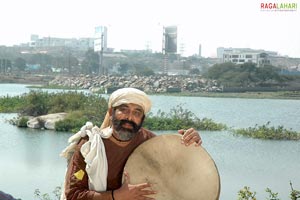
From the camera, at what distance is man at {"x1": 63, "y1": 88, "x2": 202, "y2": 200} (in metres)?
1.75

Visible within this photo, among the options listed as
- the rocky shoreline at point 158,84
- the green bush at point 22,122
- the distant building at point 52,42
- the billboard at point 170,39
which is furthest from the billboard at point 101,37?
the distant building at point 52,42

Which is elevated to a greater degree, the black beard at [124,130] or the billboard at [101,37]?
the billboard at [101,37]

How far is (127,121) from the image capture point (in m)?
1.79

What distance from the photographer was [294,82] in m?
19.9

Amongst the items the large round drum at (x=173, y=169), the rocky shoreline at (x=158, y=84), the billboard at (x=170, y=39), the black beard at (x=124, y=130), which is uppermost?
the billboard at (x=170, y=39)

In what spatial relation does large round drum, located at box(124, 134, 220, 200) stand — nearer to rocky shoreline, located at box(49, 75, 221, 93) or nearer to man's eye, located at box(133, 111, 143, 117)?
man's eye, located at box(133, 111, 143, 117)

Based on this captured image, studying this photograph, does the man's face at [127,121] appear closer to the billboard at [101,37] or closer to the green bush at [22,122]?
the green bush at [22,122]

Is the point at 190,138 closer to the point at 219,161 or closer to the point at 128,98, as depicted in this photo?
the point at 128,98

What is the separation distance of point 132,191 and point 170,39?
20.9 metres

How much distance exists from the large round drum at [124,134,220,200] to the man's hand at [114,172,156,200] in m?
0.02

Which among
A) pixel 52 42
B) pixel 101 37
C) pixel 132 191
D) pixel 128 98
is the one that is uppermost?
pixel 52 42

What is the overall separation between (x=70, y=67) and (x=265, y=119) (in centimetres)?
1887

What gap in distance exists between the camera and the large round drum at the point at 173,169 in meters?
1.80

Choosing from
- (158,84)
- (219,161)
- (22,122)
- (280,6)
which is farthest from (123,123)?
(158,84)
